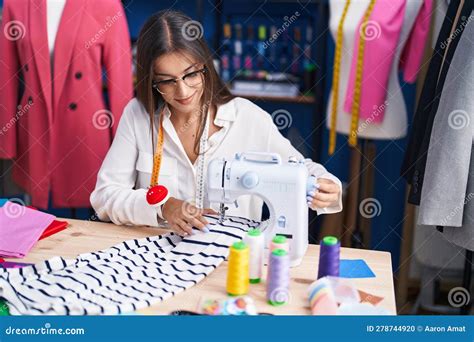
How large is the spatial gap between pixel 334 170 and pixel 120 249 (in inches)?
78.1

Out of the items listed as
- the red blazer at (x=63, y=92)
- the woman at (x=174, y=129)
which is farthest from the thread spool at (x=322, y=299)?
the red blazer at (x=63, y=92)

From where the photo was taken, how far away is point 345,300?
1.37m

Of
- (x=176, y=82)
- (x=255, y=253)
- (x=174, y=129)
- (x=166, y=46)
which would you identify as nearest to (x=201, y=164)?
(x=174, y=129)

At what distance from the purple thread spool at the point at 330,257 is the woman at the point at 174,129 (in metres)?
0.41

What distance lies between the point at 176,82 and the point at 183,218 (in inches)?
17.0

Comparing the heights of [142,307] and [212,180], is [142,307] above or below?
below

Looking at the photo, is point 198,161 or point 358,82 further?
point 358,82

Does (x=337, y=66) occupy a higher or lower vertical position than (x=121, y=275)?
higher

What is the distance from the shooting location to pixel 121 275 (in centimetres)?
149

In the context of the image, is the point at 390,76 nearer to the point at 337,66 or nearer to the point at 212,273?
the point at 337,66

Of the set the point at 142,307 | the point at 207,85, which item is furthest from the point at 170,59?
the point at 142,307

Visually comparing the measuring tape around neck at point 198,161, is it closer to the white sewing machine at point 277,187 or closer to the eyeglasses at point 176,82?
the eyeglasses at point 176,82

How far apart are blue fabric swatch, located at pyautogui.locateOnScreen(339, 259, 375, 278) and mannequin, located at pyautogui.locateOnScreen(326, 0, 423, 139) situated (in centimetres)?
122
